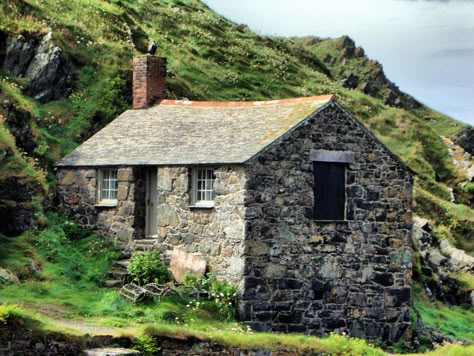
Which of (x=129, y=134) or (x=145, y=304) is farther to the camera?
(x=129, y=134)

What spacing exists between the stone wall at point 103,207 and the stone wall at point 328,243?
15.2 feet

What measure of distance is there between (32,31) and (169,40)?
14905 mm

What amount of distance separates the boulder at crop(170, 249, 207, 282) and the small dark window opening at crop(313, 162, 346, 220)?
3.60 metres

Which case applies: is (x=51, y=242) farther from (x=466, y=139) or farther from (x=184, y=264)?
(x=466, y=139)

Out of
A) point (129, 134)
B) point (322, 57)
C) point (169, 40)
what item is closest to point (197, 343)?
point (129, 134)

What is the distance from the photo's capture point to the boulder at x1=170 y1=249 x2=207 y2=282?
26.8m

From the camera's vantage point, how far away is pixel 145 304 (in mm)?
24953

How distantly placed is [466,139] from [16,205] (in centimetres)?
3454

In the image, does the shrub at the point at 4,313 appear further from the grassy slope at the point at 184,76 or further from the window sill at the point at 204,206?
the grassy slope at the point at 184,76

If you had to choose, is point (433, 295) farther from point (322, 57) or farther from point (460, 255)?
point (322, 57)

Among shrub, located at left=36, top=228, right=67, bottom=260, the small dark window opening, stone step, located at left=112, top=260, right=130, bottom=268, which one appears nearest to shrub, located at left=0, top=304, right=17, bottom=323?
shrub, located at left=36, top=228, right=67, bottom=260

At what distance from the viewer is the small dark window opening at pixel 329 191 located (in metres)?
27.5

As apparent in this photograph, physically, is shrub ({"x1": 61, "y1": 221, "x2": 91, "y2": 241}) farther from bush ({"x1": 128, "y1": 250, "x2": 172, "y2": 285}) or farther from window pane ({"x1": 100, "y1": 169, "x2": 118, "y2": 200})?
bush ({"x1": 128, "y1": 250, "x2": 172, "y2": 285})

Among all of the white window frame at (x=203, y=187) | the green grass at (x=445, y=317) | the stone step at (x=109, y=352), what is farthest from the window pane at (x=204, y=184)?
the green grass at (x=445, y=317)
